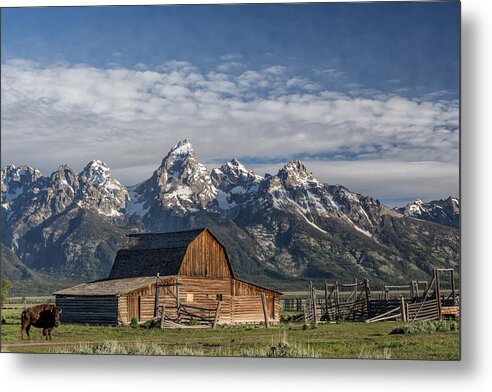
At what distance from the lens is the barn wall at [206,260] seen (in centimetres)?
2978

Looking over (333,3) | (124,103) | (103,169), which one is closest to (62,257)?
(103,169)

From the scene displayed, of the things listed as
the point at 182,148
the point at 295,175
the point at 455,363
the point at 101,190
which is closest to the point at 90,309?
the point at 101,190

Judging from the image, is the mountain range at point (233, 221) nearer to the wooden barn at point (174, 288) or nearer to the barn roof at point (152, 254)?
the barn roof at point (152, 254)

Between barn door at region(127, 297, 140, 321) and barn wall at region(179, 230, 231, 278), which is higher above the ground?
barn wall at region(179, 230, 231, 278)

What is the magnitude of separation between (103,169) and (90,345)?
425 centimetres

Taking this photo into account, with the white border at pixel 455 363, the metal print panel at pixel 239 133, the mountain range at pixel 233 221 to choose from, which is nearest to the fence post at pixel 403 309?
the metal print panel at pixel 239 133

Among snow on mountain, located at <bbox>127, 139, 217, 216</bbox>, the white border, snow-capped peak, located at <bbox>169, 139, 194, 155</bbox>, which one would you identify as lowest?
the white border

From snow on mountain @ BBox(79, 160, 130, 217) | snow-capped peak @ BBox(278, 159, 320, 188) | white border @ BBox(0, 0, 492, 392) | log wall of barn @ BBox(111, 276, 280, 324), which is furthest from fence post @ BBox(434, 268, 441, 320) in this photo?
snow on mountain @ BBox(79, 160, 130, 217)

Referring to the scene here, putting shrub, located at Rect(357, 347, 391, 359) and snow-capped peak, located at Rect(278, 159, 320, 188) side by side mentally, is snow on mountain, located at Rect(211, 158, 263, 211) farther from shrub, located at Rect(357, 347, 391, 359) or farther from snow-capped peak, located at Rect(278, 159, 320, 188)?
shrub, located at Rect(357, 347, 391, 359)

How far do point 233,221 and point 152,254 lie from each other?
9.02 ft

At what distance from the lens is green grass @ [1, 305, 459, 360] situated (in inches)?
755

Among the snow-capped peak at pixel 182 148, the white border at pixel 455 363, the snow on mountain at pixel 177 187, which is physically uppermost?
the snow-capped peak at pixel 182 148

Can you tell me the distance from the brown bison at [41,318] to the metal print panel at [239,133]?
0.16 ft

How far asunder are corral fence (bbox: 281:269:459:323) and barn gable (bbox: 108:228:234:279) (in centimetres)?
309
